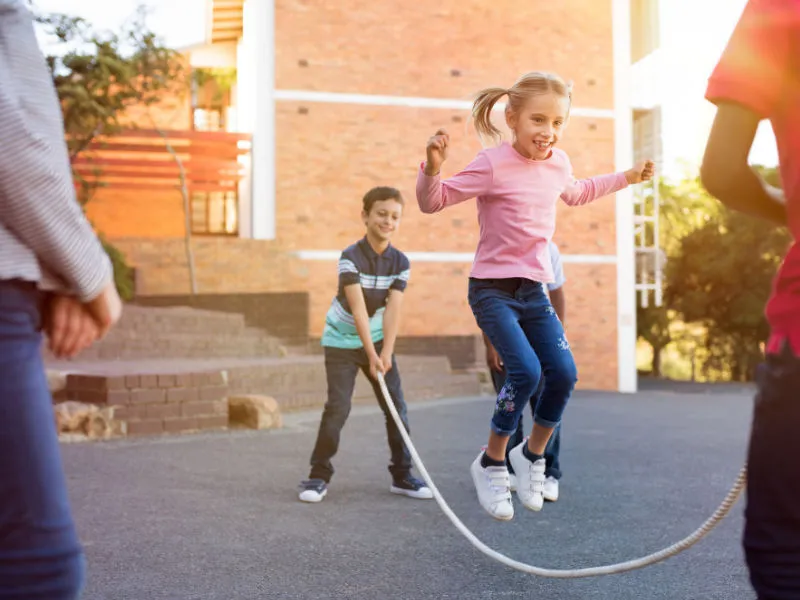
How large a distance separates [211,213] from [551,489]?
1941cm

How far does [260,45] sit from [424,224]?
179 inches

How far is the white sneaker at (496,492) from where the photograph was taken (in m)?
4.30

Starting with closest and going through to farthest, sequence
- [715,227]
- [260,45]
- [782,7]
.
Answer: [782,7]
[260,45]
[715,227]

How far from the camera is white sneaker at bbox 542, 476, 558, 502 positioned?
585 centimetres

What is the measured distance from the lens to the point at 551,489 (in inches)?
237

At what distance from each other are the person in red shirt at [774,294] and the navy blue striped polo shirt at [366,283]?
454 cm

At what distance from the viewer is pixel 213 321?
16.0 m

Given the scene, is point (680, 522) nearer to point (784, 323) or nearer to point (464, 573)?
point (464, 573)

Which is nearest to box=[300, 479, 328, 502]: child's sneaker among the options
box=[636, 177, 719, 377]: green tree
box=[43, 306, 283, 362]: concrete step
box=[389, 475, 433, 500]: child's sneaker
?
box=[389, 475, 433, 500]: child's sneaker

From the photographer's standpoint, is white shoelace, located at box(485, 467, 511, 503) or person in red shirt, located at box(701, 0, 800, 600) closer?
person in red shirt, located at box(701, 0, 800, 600)

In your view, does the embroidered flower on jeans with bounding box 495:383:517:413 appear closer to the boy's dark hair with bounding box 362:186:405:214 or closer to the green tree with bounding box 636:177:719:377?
the boy's dark hair with bounding box 362:186:405:214

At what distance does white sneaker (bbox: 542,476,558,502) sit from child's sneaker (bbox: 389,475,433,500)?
86 centimetres

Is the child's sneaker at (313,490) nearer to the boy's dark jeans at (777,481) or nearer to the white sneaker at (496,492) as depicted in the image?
the white sneaker at (496,492)

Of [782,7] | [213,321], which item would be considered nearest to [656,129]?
[213,321]
